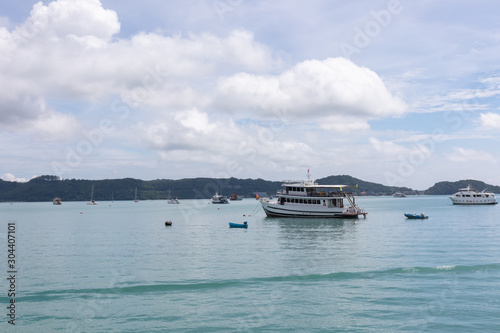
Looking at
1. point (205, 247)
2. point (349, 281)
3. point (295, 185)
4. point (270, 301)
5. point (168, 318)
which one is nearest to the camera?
point (168, 318)

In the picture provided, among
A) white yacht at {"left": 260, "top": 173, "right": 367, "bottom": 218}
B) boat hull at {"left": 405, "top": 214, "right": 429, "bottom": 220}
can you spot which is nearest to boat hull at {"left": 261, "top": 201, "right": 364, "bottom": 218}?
white yacht at {"left": 260, "top": 173, "right": 367, "bottom": 218}

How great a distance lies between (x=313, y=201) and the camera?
296ft

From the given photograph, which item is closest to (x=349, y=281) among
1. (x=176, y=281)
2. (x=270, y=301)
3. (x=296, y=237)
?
(x=270, y=301)

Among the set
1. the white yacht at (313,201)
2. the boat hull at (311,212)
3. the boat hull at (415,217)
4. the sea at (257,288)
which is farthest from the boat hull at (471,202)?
the sea at (257,288)

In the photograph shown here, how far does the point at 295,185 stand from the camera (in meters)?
90.6

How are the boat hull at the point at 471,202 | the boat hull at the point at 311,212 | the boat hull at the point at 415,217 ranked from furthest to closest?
1. the boat hull at the point at 471,202
2. the boat hull at the point at 415,217
3. the boat hull at the point at 311,212

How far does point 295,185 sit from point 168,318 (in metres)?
69.4

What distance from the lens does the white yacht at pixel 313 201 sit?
89.1 metres

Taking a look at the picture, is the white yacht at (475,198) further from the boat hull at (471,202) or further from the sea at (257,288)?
the sea at (257,288)

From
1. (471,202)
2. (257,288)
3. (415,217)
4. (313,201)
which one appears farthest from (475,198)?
(257,288)

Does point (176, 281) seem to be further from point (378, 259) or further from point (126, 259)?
point (378, 259)

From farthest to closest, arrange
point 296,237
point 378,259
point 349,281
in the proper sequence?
1. point 296,237
2. point 378,259
3. point 349,281

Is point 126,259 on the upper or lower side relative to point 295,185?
lower

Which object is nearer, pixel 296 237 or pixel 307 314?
pixel 307 314
